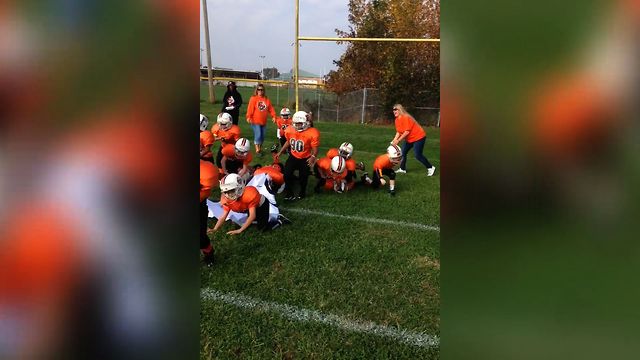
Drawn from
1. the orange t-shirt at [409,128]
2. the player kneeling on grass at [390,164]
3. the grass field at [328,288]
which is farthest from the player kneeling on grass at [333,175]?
the orange t-shirt at [409,128]

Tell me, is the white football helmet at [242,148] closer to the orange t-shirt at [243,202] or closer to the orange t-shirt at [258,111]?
the orange t-shirt at [243,202]

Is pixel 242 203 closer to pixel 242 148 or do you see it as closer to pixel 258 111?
pixel 242 148

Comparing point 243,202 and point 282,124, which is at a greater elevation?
point 282,124

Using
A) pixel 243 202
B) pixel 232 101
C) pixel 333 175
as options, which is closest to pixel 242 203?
pixel 243 202

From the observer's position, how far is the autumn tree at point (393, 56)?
25.5 metres

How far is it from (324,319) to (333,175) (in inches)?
208

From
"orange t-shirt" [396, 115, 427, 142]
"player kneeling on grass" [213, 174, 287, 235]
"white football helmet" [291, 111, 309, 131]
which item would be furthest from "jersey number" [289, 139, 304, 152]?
"orange t-shirt" [396, 115, 427, 142]

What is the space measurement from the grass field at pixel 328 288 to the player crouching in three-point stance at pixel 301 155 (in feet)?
3.25
